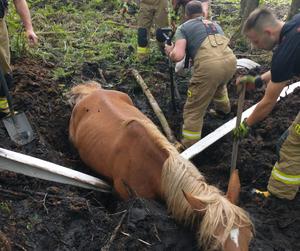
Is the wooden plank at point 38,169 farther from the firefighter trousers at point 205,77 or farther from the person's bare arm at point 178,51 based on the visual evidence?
the person's bare arm at point 178,51

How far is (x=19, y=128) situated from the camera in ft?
17.1

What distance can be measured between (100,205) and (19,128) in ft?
5.09

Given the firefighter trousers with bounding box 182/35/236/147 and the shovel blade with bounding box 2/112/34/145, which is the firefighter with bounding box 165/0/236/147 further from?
the shovel blade with bounding box 2/112/34/145

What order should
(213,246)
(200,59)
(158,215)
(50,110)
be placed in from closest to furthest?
(213,246) → (158,215) → (200,59) → (50,110)

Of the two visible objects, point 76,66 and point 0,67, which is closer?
point 0,67

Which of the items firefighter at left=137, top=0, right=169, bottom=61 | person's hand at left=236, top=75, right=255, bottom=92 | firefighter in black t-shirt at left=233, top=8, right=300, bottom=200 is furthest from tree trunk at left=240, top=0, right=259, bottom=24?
person's hand at left=236, top=75, right=255, bottom=92

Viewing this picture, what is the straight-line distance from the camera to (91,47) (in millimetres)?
8336

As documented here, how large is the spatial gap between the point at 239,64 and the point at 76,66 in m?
3.01

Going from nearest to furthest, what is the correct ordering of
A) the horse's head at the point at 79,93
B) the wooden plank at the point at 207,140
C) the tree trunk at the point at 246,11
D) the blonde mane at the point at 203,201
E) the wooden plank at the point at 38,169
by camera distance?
the blonde mane at the point at 203,201
the wooden plank at the point at 38,169
the wooden plank at the point at 207,140
the horse's head at the point at 79,93
the tree trunk at the point at 246,11

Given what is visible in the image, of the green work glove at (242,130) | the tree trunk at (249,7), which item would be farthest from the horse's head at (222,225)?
the tree trunk at (249,7)

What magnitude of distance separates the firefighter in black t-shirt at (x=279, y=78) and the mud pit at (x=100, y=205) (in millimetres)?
288

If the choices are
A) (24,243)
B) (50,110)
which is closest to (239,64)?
(50,110)

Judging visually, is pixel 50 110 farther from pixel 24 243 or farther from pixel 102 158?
pixel 24 243

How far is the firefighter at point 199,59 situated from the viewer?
5.49m
